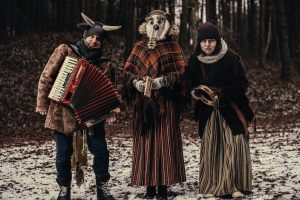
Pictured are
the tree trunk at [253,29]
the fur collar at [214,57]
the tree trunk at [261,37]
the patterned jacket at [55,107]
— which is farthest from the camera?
the tree trunk at [261,37]

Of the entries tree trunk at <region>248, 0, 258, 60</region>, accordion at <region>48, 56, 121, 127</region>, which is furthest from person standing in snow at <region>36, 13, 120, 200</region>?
tree trunk at <region>248, 0, 258, 60</region>

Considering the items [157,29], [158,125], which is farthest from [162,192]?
[157,29]

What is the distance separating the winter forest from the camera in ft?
25.1

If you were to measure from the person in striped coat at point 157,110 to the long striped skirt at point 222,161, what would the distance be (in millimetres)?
385

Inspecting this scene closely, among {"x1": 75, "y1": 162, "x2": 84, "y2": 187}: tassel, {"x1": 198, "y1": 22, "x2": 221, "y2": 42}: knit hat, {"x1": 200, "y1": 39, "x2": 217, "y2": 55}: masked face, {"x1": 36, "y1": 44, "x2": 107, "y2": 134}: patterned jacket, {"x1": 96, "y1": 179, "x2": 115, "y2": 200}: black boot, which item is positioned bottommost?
{"x1": 96, "y1": 179, "x2": 115, "y2": 200}: black boot

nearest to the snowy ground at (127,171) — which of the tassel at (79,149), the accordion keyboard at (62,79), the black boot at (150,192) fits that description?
the black boot at (150,192)

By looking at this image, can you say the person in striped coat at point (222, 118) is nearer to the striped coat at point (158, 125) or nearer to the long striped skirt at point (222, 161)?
the long striped skirt at point (222, 161)

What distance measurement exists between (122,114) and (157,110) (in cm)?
1142

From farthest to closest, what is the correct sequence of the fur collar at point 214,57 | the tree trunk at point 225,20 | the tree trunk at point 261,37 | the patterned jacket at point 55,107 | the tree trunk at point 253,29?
the tree trunk at point 225,20, the tree trunk at point 261,37, the tree trunk at point 253,29, the fur collar at point 214,57, the patterned jacket at point 55,107

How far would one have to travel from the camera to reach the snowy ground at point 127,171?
23.4 feet

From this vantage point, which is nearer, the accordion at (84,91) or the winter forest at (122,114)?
the accordion at (84,91)

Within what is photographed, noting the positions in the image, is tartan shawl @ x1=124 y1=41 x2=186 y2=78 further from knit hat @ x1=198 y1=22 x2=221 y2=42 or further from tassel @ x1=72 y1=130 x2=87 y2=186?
tassel @ x1=72 y1=130 x2=87 y2=186

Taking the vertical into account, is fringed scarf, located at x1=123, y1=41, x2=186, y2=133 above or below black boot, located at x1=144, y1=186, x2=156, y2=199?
above

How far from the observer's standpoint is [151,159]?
6844 millimetres
